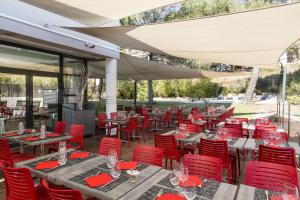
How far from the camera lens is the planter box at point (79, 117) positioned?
867cm

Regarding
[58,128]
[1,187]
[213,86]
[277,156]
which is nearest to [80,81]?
[58,128]

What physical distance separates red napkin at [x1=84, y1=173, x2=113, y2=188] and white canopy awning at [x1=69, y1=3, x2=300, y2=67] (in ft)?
9.76

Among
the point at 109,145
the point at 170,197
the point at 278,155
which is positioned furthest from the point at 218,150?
the point at 170,197

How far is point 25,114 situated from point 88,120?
2.20 meters

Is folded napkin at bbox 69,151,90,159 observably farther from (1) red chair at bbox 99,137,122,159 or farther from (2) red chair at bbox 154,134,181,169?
(2) red chair at bbox 154,134,181,169

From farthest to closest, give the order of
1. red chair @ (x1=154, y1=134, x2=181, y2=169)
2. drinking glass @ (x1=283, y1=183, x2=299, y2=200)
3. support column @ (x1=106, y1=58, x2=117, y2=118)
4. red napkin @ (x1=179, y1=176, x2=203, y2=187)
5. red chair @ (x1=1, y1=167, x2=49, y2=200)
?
support column @ (x1=106, y1=58, x2=117, y2=118)
red chair @ (x1=154, y1=134, x2=181, y2=169)
red chair @ (x1=1, y1=167, x2=49, y2=200)
red napkin @ (x1=179, y1=176, x2=203, y2=187)
drinking glass @ (x1=283, y1=183, x2=299, y2=200)

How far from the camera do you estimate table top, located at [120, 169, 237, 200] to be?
205 centimetres

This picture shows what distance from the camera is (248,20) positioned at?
407 cm

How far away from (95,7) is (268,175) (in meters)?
4.20

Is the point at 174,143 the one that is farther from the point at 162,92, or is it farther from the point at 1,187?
the point at 162,92

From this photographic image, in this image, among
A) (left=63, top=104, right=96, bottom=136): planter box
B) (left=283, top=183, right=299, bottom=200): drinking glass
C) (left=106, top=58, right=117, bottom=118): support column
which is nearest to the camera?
(left=283, top=183, right=299, bottom=200): drinking glass

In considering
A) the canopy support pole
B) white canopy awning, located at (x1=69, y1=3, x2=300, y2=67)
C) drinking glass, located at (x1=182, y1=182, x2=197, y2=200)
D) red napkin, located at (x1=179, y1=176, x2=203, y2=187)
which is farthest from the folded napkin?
the canopy support pole

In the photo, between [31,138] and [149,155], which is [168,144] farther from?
[31,138]

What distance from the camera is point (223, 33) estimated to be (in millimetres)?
4891
